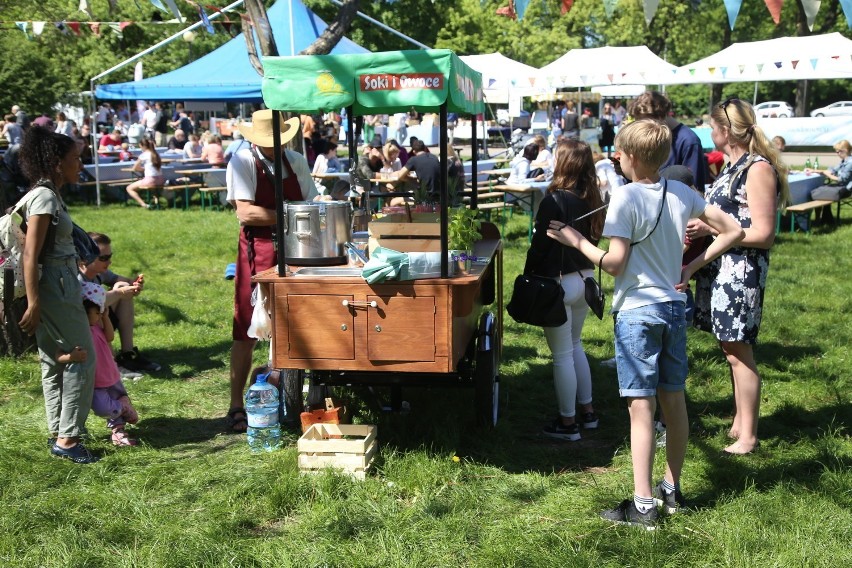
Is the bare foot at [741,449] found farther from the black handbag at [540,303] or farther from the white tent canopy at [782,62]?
the white tent canopy at [782,62]

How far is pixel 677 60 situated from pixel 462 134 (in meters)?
25.0

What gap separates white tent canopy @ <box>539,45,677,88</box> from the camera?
19.8 m

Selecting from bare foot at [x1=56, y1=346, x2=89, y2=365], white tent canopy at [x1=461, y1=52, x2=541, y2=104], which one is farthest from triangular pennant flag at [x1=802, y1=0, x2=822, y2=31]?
white tent canopy at [x1=461, y1=52, x2=541, y2=104]

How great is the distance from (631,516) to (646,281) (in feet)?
3.44

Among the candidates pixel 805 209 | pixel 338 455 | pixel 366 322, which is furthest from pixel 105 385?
pixel 805 209

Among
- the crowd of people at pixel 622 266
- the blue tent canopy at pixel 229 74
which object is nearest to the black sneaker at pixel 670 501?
the crowd of people at pixel 622 266

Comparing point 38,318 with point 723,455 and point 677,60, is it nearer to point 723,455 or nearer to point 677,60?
point 723,455

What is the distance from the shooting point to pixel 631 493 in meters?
4.06

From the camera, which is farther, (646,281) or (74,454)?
(74,454)

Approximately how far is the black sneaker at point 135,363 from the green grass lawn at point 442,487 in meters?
0.13

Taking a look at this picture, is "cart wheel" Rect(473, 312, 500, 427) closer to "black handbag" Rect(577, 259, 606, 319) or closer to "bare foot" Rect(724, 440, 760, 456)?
"black handbag" Rect(577, 259, 606, 319)

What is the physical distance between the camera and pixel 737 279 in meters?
4.38

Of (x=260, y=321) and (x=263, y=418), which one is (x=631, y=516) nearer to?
(x=263, y=418)

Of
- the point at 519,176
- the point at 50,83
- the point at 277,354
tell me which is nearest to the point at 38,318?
the point at 277,354
